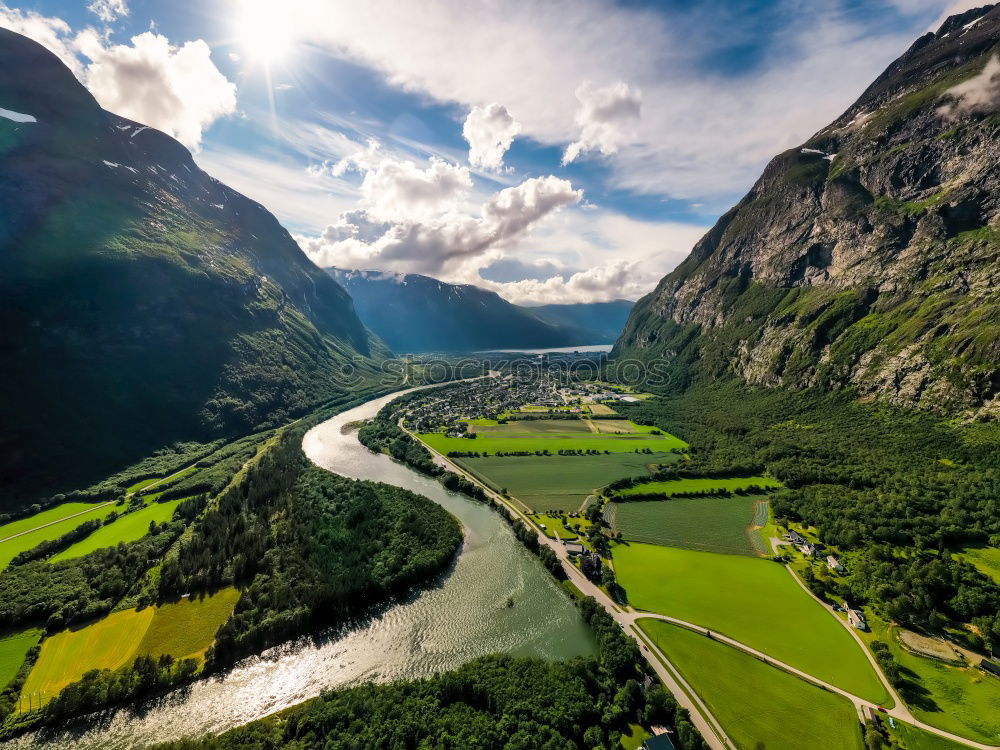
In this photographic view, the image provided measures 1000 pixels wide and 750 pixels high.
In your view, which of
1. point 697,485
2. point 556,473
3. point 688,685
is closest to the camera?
point 688,685

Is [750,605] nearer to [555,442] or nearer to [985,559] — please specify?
[985,559]

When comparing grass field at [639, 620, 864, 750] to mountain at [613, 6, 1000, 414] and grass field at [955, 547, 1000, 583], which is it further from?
mountain at [613, 6, 1000, 414]

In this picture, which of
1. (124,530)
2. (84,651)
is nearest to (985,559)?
(84,651)

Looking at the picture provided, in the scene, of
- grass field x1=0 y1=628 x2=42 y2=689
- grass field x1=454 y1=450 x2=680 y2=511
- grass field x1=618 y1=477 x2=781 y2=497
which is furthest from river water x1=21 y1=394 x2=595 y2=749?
grass field x1=618 y1=477 x2=781 y2=497

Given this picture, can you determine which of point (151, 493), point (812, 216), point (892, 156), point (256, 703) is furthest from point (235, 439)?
point (892, 156)

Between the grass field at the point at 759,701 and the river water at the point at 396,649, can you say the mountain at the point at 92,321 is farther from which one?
the grass field at the point at 759,701

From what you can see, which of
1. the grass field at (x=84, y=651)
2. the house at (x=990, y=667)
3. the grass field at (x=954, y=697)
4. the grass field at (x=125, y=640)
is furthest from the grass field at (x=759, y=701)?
the grass field at (x=84, y=651)
